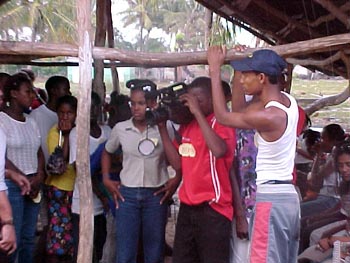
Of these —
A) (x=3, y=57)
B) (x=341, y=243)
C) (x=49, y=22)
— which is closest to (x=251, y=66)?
(x=341, y=243)

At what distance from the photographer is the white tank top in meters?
3.20

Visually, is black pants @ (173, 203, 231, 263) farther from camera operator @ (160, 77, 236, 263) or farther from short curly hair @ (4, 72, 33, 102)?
short curly hair @ (4, 72, 33, 102)

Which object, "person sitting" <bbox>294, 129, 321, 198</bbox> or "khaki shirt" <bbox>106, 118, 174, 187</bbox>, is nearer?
"khaki shirt" <bbox>106, 118, 174, 187</bbox>

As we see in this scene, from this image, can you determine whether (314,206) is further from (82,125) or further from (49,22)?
(49,22)

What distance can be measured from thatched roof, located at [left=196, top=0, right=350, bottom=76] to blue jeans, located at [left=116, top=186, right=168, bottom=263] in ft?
8.25

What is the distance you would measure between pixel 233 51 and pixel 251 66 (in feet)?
1.76

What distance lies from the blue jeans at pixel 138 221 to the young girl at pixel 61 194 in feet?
2.19

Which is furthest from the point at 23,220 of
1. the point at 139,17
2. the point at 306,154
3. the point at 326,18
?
the point at 139,17

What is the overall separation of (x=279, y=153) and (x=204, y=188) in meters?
0.73

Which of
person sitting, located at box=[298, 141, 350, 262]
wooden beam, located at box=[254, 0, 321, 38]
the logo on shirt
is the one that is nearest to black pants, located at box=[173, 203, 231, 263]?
the logo on shirt

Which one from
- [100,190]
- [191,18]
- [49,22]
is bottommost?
[100,190]

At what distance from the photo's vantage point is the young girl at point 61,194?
484cm

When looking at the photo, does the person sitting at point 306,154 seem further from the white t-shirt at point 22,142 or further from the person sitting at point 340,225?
the white t-shirt at point 22,142

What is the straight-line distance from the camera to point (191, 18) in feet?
131
